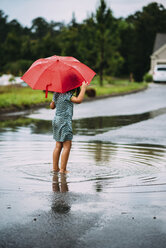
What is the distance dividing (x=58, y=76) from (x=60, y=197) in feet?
7.00

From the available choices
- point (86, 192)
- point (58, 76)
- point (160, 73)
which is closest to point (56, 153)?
point (58, 76)

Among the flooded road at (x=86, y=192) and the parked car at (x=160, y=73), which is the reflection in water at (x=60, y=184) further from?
the parked car at (x=160, y=73)

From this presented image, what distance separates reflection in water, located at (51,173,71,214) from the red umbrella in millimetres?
1278

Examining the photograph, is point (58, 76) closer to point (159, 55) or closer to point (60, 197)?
point (60, 197)

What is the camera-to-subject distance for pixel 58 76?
7.66 metres

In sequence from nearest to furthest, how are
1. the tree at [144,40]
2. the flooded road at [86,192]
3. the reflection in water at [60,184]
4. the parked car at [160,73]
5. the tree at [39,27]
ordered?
the flooded road at [86,192] → the reflection in water at [60,184] → the parked car at [160,73] → the tree at [144,40] → the tree at [39,27]

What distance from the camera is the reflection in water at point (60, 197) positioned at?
5.58 meters

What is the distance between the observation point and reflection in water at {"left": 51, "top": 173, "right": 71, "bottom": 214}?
18.3ft

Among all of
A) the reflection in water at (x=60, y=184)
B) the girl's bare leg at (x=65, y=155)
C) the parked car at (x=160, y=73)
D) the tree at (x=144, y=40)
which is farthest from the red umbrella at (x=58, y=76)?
the tree at (x=144, y=40)

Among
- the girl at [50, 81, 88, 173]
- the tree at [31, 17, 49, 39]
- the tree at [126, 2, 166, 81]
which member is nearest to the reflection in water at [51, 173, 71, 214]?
the girl at [50, 81, 88, 173]

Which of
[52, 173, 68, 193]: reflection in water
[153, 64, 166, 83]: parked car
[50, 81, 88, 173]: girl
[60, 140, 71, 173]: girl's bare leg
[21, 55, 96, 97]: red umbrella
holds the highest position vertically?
[21, 55, 96, 97]: red umbrella

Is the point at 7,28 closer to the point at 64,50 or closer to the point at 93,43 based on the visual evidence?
the point at 64,50

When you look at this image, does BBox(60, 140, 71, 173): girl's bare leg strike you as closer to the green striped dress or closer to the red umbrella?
the green striped dress

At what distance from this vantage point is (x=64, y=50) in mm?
55781
